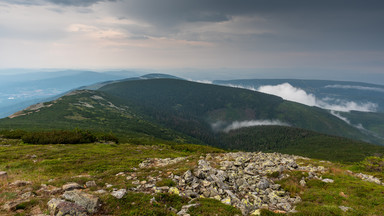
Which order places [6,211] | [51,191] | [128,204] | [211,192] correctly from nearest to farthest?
[6,211] < [128,204] < [51,191] < [211,192]

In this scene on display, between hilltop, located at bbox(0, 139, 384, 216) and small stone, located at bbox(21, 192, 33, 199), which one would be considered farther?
small stone, located at bbox(21, 192, 33, 199)

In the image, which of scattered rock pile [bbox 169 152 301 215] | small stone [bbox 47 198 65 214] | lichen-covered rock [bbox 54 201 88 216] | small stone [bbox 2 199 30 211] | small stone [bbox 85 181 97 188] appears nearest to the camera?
lichen-covered rock [bbox 54 201 88 216]

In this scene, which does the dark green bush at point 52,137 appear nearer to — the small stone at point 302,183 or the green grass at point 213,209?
the green grass at point 213,209

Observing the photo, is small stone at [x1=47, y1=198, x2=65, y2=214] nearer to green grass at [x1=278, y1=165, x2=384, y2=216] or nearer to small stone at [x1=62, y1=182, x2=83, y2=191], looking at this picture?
small stone at [x1=62, y1=182, x2=83, y2=191]

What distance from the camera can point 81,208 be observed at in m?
13.1

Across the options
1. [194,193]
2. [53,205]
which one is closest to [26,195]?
[53,205]

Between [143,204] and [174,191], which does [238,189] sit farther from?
[143,204]

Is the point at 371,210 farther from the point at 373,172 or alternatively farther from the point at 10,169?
the point at 10,169

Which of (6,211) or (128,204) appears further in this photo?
(128,204)

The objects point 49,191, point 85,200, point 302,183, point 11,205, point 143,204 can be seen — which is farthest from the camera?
point 302,183

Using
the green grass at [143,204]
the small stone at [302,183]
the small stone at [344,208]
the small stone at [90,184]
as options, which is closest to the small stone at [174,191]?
the green grass at [143,204]

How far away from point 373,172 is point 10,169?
62.6 m


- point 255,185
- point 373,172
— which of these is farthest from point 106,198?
point 373,172

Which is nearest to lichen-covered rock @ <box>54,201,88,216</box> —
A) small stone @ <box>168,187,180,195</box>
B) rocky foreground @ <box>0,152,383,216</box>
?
rocky foreground @ <box>0,152,383,216</box>
